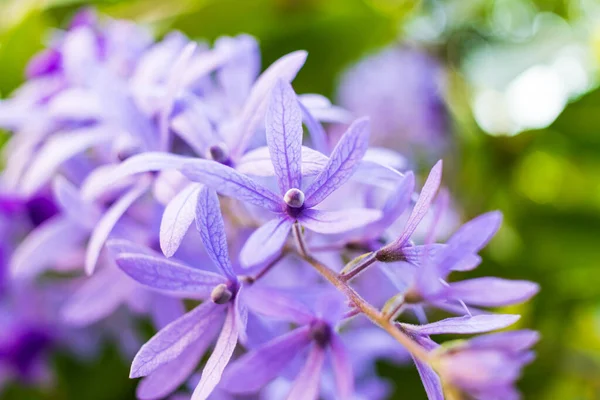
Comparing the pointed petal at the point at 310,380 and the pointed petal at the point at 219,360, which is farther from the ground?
the pointed petal at the point at 219,360

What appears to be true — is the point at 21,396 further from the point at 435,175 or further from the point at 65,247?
the point at 435,175

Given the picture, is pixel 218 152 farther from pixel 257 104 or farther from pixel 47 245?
Result: pixel 47 245

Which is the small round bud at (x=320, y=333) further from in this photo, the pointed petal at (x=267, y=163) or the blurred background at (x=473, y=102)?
the blurred background at (x=473, y=102)

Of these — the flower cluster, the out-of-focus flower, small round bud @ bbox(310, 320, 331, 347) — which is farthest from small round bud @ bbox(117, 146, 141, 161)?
the out-of-focus flower

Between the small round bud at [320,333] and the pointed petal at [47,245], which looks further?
the pointed petal at [47,245]

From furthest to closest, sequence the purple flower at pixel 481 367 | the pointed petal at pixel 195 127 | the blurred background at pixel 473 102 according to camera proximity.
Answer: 1. the blurred background at pixel 473 102
2. the pointed petal at pixel 195 127
3. the purple flower at pixel 481 367

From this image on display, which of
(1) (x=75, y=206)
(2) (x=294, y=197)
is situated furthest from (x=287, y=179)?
(1) (x=75, y=206)

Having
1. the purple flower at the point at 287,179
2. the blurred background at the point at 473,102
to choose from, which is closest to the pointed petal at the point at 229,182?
the purple flower at the point at 287,179
